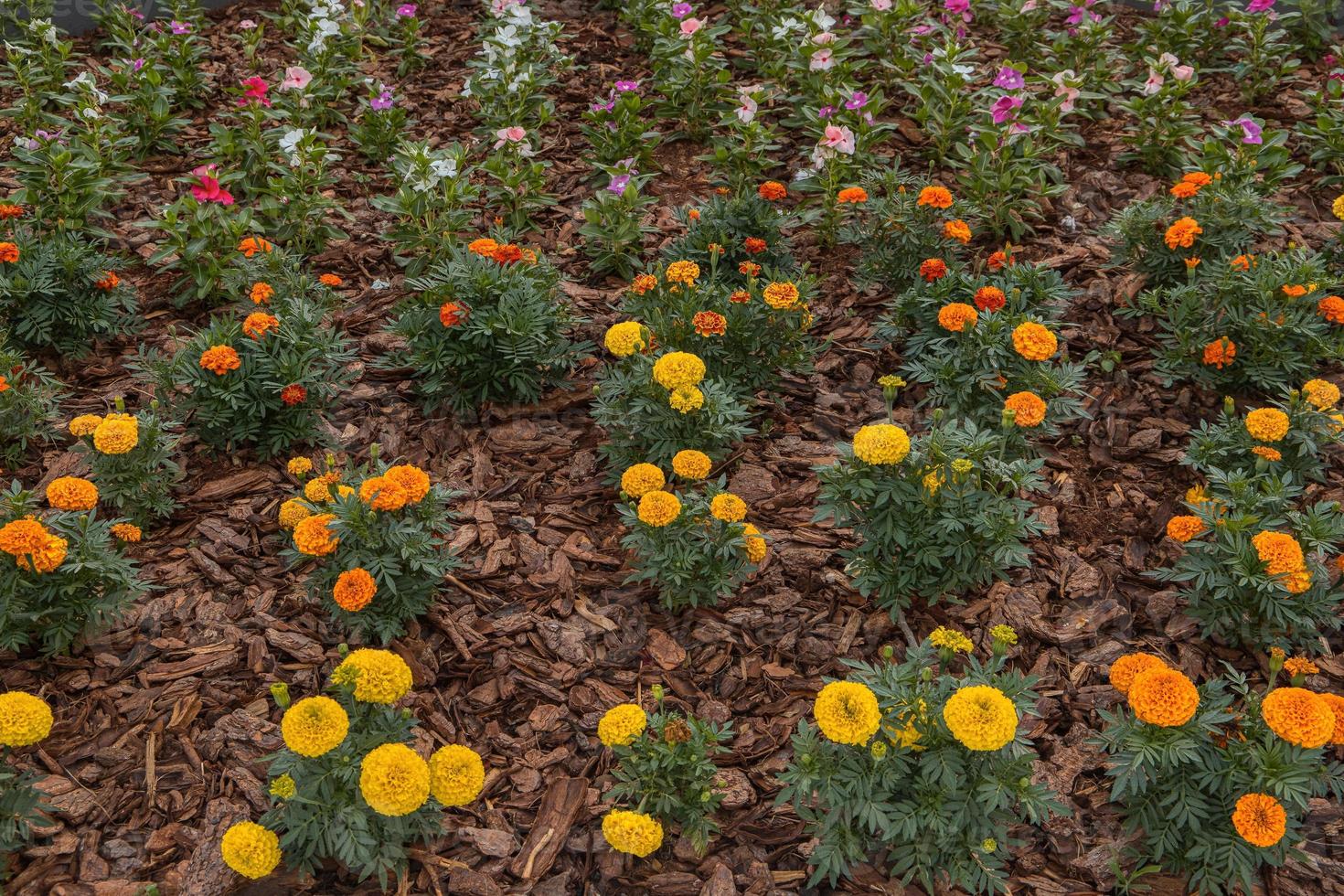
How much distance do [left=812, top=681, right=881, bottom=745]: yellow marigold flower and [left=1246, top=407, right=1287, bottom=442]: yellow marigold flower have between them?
1781 mm

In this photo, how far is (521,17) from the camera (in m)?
5.39

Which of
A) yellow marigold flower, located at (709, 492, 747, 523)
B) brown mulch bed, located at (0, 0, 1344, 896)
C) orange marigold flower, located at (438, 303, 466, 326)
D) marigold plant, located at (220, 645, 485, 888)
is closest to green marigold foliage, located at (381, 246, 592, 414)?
orange marigold flower, located at (438, 303, 466, 326)

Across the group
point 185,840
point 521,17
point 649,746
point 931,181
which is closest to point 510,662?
point 649,746

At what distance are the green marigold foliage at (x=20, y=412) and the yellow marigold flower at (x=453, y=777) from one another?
94.0 inches

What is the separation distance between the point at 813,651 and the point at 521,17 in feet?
12.8

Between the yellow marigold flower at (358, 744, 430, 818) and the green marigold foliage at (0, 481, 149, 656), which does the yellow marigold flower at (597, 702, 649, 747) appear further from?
the green marigold foliage at (0, 481, 149, 656)

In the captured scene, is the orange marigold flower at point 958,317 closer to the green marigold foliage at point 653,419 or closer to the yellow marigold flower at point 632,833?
the green marigold foliage at point 653,419

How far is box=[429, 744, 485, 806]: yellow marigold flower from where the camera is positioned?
2359 mm

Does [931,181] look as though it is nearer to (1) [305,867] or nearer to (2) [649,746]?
(2) [649,746]

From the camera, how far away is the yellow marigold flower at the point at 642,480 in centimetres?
308

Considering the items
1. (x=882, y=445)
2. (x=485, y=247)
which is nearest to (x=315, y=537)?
(x=485, y=247)

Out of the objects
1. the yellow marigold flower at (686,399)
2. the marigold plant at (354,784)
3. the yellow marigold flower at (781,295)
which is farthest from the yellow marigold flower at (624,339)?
the marigold plant at (354,784)

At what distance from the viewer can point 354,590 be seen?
2777 mm

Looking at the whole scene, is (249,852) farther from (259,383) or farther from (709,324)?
(709,324)
